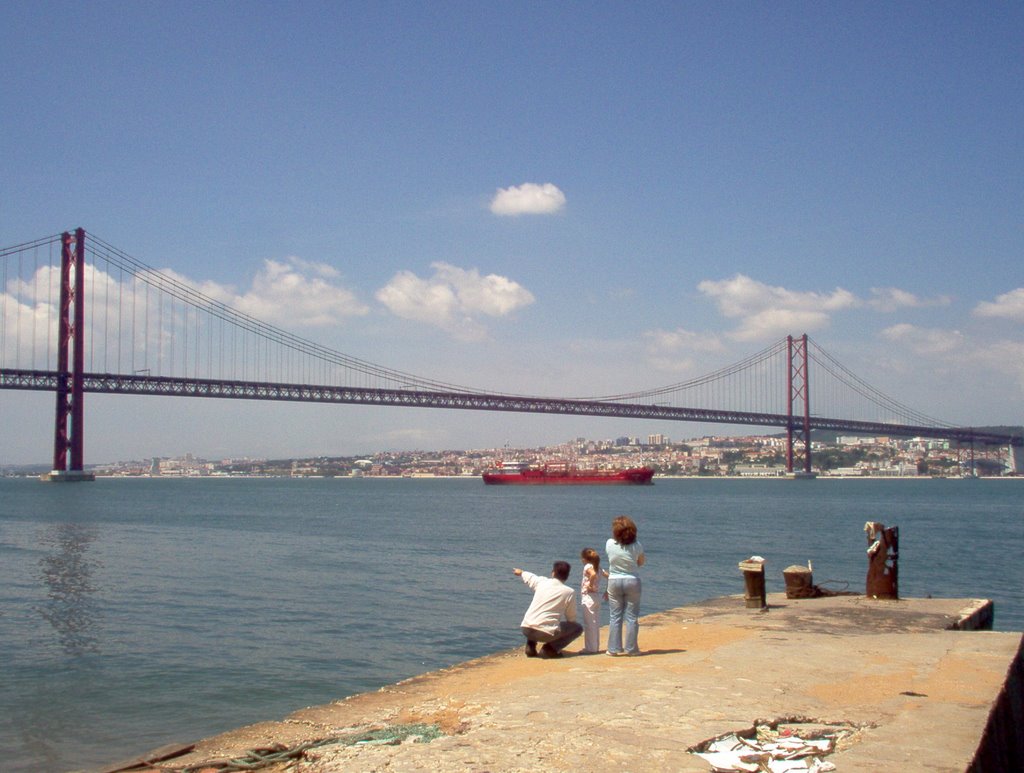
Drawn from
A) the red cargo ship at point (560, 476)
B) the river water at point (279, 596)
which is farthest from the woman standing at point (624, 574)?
the red cargo ship at point (560, 476)

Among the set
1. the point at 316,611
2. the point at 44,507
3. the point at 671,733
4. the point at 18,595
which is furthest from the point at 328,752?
the point at 44,507

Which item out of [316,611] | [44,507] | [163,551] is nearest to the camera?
[316,611]

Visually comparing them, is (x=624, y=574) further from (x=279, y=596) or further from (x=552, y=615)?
(x=279, y=596)

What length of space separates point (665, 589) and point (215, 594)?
796 centimetres

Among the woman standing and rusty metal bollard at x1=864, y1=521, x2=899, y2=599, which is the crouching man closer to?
the woman standing

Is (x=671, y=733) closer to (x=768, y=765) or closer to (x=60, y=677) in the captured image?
(x=768, y=765)

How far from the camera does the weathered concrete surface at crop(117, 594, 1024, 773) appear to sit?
15.7 feet

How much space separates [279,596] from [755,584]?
898 cm

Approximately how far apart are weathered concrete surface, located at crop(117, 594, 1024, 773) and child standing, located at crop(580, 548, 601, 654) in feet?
0.60

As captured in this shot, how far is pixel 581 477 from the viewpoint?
3969 inches

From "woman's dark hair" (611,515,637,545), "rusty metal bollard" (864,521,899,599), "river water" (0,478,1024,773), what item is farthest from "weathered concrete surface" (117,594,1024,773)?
"river water" (0,478,1024,773)

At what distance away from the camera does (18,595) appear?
16.9 metres

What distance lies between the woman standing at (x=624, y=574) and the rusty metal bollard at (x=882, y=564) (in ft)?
14.0

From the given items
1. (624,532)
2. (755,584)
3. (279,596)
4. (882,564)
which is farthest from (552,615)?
(279,596)
